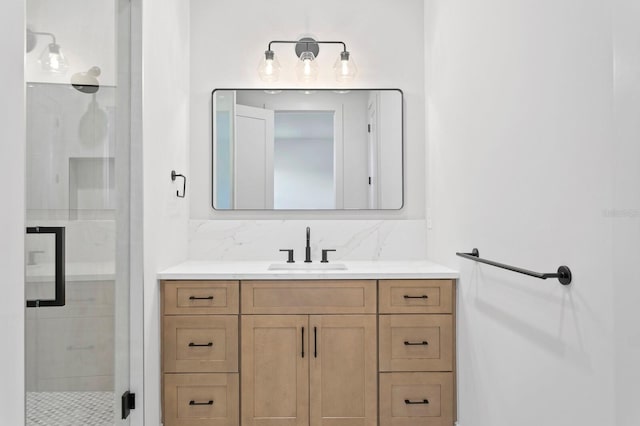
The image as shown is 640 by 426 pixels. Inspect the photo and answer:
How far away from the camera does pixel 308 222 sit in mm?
2787

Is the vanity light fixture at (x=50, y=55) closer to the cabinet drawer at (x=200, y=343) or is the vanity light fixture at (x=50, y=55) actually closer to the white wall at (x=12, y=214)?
the white wall at (x=12, y=214)

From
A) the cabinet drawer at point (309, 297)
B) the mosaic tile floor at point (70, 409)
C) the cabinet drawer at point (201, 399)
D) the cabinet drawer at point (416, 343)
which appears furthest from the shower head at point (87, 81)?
the cabinet drawer at point (416, 343)

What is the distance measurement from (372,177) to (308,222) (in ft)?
1.69

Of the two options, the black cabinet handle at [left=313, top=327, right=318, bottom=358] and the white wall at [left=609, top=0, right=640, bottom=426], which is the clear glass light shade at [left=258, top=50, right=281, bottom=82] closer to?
the black cabinet handle at [left=313, top=327, right=318, bottom=358]

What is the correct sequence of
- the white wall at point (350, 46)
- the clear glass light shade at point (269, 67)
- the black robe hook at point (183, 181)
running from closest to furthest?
the black robe hook at point (183, 181)
the clear glass light shade at point (269, 67)
the white wall at point (350, 46)

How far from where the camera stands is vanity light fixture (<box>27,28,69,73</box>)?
1.15m

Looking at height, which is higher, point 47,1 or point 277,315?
point 47,1

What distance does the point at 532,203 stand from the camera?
1.43 metres

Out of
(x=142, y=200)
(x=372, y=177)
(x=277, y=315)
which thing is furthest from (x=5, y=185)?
(x=372, y=177)

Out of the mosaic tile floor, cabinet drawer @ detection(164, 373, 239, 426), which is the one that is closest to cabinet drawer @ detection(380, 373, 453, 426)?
cabinet drawer @ detection(164, 373, 239, 426)

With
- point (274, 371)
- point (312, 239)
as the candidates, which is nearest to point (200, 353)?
point (274, 371)

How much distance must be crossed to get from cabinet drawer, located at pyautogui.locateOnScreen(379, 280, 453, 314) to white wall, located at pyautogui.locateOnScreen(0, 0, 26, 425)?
1588 millimetres

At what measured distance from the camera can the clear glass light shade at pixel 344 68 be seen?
2.73m

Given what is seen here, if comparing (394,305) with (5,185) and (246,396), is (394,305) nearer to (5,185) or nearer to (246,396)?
(246,396)
